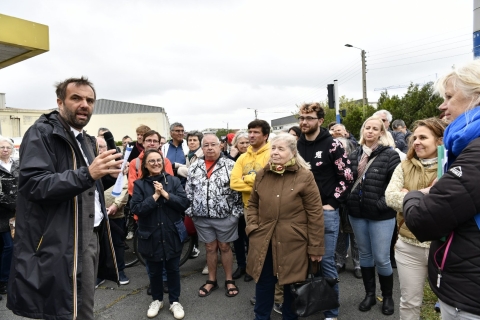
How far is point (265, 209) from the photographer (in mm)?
3047

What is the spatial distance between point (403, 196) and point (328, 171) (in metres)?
0.92

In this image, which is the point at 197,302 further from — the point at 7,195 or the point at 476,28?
the point at 476,28

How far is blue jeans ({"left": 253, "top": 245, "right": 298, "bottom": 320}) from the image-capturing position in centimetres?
304

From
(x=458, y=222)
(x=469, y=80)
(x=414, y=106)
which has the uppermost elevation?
(x=414, y=106)

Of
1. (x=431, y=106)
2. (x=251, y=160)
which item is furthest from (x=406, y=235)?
(x=431, y=106)

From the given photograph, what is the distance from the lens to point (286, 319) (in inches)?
125

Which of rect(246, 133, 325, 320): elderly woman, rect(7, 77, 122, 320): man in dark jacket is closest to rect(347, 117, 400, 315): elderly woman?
rect(246, 133, 325, 320): elderly woman

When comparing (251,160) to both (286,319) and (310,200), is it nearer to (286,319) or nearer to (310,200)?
(310,200)

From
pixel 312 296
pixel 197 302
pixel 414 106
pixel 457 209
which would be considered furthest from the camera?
pixel 414 106

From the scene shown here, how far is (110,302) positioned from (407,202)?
3.68 m

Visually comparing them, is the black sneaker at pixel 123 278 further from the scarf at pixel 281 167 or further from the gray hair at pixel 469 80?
the gray hair at pixel 469 80

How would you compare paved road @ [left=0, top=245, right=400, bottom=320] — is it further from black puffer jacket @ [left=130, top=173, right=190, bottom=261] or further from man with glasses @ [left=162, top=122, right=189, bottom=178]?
man with glasses @ [left=162, top=122, right=189, bottom=178]

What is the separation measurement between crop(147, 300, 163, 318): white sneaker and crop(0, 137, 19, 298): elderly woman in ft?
7.35

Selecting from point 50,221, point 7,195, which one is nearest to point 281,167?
point 50,221
